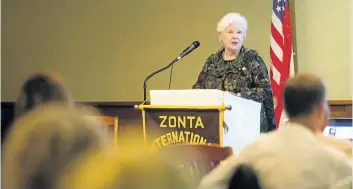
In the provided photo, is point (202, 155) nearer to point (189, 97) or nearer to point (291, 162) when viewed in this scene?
point (189, 97)

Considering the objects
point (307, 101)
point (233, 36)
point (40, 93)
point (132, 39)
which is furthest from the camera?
point (132, 39)

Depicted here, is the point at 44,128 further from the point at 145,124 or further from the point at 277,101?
the point at 277,101

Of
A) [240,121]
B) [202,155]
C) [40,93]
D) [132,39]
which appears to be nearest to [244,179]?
[40,93]

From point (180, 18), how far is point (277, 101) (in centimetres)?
157

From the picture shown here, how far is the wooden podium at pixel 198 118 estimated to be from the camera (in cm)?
294

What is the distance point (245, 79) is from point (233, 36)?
324 millimetres

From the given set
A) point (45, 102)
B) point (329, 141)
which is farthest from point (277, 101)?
point (45, 102)

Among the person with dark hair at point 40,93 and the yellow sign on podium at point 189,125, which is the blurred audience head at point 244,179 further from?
the yellow sign on podium at point 189,125

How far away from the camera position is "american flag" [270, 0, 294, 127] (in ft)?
15.5

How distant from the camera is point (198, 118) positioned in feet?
9.77

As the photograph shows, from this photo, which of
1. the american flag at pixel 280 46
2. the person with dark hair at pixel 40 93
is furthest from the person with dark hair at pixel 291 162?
the american flag at pixel 280 46

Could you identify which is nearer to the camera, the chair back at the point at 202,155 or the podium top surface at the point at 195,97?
the chair back at the point at 202,155

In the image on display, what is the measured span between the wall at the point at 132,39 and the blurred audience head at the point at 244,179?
3881mm

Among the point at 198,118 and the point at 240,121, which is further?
the point at 240,121
